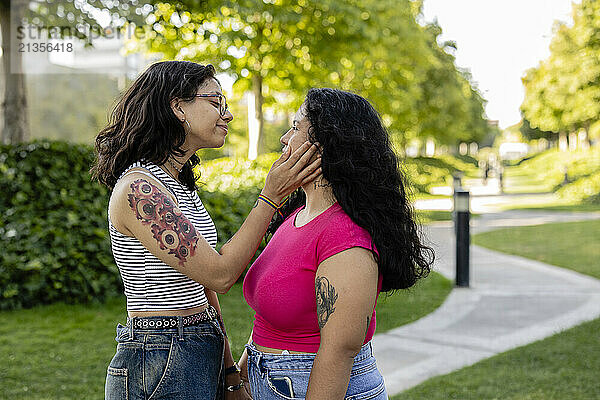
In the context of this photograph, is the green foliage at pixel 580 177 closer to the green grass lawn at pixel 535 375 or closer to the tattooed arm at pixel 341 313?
the green grass lawn at pixel 535 375

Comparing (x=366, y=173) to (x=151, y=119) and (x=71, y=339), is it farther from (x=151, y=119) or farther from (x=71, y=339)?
(x=71, y=339)

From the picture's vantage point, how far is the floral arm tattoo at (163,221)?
1989mm

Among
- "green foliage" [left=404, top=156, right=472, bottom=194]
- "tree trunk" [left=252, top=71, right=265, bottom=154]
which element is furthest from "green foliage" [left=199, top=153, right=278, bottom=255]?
"green foliage" [left=404, top=156, right=472, bottom=194]

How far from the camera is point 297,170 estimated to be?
6.38 ft

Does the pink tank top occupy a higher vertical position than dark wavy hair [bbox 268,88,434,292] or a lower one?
lower

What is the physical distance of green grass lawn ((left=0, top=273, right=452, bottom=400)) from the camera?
Result: 15.6ft

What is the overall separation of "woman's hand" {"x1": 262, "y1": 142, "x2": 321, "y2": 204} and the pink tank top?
0.13 meters

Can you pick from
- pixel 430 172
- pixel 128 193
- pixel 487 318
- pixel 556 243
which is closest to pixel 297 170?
pixel 128 193

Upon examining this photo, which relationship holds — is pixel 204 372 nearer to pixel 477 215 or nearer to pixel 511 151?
pixel 477 215

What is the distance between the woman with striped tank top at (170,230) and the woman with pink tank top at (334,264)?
95 millimetres

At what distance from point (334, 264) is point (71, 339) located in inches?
188

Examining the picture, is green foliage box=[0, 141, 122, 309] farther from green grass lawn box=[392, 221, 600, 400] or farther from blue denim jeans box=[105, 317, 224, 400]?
blue denim jeans box=[105, 317, 224, 400]

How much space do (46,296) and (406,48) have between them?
58.0ft

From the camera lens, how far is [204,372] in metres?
2.14
